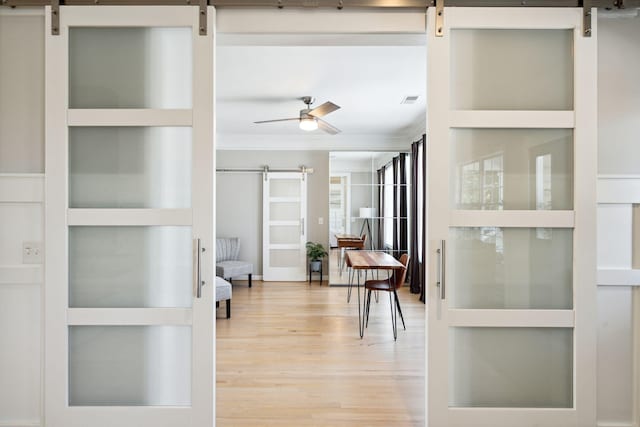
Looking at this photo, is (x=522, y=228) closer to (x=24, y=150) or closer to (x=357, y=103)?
(x=24, y=150)

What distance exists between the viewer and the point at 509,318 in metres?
1.82

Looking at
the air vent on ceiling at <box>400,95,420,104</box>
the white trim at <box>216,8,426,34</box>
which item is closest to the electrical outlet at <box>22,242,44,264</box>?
the white trim at <box>216,8,426,34</box>

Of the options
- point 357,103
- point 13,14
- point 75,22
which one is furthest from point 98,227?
point 357,103

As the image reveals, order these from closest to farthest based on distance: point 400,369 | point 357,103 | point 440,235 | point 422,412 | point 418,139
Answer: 1. point 440,235
2. point 422,412
3. point 400,369
4. point 357,103
5. point 418,139

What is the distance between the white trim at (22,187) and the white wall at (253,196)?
4750 mm

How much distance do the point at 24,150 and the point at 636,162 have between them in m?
3.17

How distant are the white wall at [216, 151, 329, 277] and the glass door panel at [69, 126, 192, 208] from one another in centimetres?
477

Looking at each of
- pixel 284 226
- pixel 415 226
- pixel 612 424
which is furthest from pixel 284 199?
pixel 612 424

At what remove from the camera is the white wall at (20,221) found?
1850mm

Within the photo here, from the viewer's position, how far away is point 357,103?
15.1 ft

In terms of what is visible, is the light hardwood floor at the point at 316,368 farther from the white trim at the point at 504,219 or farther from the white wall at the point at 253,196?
the white wall at the point at 253,196

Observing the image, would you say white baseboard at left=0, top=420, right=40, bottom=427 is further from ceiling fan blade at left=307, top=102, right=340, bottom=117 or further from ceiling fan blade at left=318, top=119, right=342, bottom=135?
ceiling fan blade at left=318, top=119, right=342, bottom=135

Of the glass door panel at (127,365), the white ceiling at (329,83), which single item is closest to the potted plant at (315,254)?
the white ceiling at (329,83)

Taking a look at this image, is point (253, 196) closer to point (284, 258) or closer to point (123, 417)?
point (284, 258)
